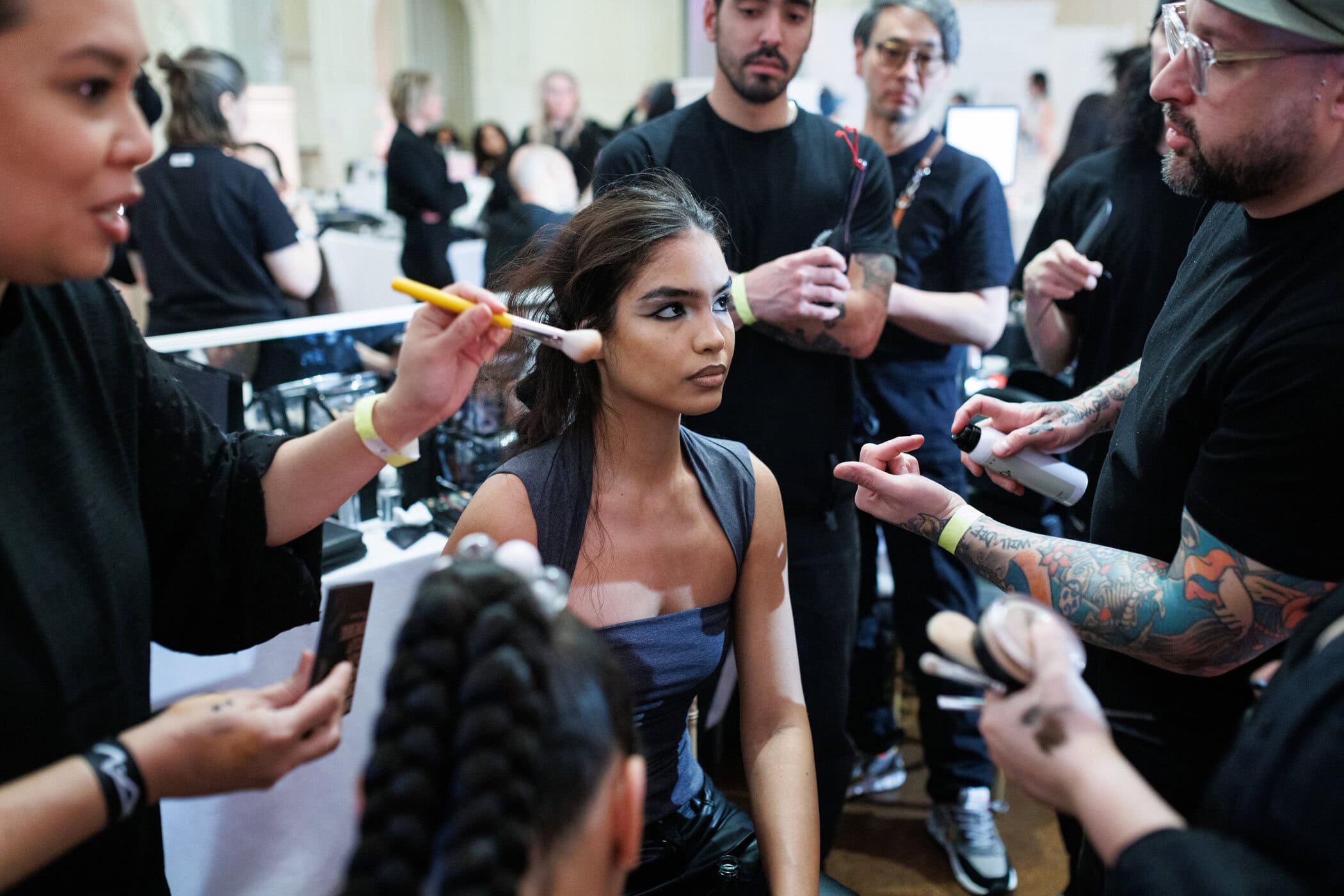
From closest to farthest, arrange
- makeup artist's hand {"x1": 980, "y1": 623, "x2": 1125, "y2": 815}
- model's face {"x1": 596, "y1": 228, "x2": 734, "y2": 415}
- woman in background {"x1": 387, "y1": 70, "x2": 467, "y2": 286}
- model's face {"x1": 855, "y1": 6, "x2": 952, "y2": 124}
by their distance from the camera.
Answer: makeup artist's hand {"x1": 980, "y1": 623, "x2": 1125, "y2": 815}
model's face {"x1": 596, "y1": 228, "x2": 734, "y2": 415}
model's face {"x1": 855, "y1": 6, "x2": 952, "y2": 124}
woman in background {"x1": 387, "y1": 70, "x2": 467, "y2": 286}

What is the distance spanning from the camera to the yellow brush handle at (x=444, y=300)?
3.60ft

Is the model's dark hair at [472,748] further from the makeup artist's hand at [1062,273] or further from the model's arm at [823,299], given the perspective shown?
the makeup artist's hand at [1062,273]

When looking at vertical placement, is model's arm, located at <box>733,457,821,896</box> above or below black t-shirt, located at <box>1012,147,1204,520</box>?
below

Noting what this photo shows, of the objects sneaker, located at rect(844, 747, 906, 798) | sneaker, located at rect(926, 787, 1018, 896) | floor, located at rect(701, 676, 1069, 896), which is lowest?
floor, located at rect(701, 676, 1069, 896)

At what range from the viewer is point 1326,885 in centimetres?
66

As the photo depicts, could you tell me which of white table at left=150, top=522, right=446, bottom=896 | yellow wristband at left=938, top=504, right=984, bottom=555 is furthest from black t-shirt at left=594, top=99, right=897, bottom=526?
white table at left=150, top=522, right=446, bottom=896

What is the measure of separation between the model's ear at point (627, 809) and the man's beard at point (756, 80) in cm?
154

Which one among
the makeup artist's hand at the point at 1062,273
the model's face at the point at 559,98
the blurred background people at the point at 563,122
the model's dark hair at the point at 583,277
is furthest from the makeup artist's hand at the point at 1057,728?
the model's face at the point at 559,98

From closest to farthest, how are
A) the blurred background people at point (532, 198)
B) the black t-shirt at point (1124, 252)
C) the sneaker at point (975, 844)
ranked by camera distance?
the black t-shirt at point (1124, 252) → the sneaker at point (975, 844) → the blurred background people at point (532, 198)

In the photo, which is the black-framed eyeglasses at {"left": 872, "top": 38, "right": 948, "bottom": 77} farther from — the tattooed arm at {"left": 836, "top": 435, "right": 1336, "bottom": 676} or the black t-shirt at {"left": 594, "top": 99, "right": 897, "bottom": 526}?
the tattooed arm at {"left": 836, "top": 435, "right": 1336, "bottom": 676}

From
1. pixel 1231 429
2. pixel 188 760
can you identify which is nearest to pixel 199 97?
pixel 188 760

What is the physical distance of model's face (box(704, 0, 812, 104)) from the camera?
6.49ft

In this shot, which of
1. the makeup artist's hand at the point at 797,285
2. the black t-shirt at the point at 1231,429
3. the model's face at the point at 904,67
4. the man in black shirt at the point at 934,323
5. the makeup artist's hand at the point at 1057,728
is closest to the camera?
the makeup artist's hand at the point at 1057,728

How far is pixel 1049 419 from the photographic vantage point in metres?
1.58
